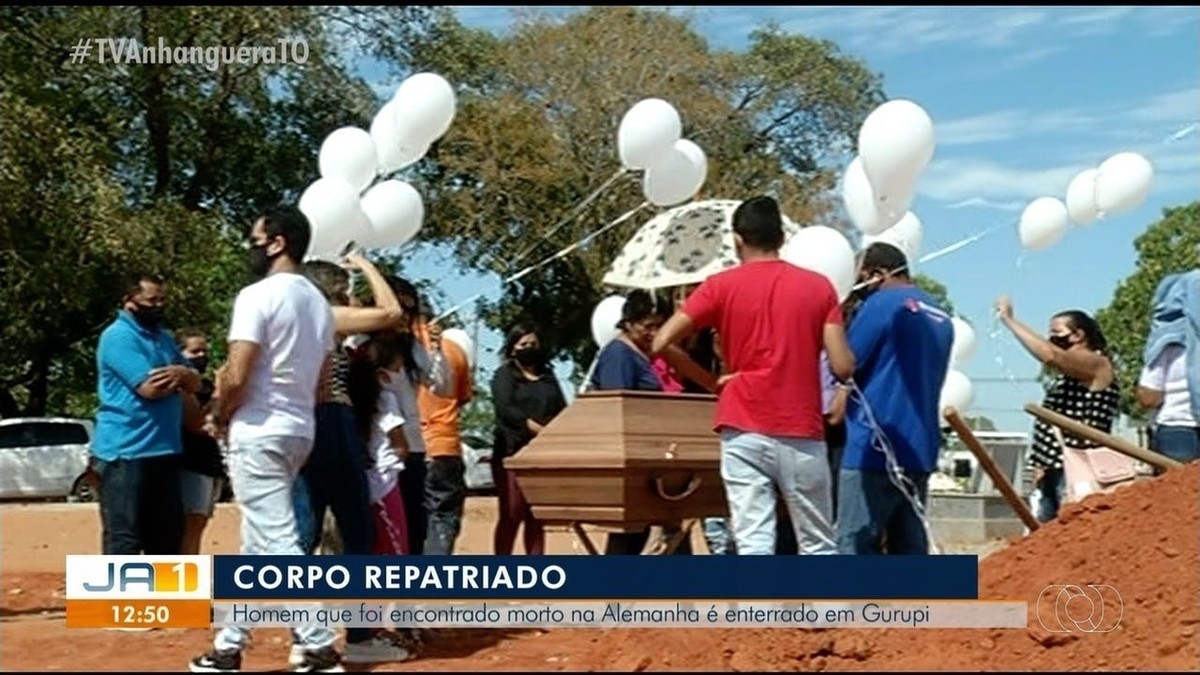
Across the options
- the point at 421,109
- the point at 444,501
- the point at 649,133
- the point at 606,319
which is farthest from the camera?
the point at 606,319

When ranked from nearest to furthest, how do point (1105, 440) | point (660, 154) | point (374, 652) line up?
point (374, 652) → point (1105, 440) → point (660, 154)

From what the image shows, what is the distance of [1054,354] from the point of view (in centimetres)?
752

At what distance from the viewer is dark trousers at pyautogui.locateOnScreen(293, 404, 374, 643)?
5.52 m

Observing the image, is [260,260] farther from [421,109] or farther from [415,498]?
[421,109]

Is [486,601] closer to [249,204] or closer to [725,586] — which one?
[725,586]

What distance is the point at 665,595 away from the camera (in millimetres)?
5531

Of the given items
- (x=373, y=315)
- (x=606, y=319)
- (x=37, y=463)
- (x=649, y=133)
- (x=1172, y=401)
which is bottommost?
(x=37, y=463)

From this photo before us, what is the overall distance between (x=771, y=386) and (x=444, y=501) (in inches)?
103

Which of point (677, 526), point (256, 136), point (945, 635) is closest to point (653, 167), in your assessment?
point (677, 526)

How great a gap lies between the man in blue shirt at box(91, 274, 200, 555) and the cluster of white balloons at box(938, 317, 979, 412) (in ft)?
16.6

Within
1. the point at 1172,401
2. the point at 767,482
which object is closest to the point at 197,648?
the point at 767,482

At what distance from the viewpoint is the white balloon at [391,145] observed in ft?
27.7

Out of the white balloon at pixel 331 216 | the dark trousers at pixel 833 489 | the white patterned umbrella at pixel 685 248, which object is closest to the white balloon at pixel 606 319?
the white patterned umbrella at pixel 685 248

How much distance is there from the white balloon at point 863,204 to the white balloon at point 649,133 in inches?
76.5
